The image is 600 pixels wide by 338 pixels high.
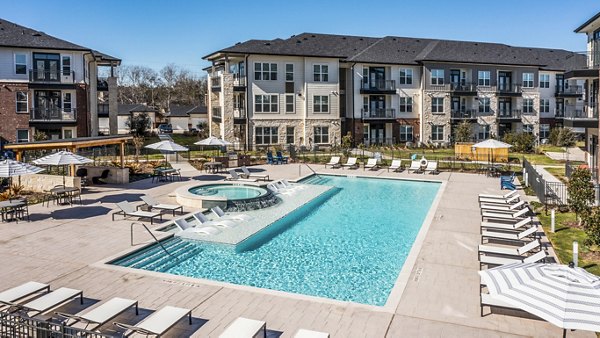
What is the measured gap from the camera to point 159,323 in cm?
826

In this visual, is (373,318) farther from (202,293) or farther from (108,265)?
(108,265)

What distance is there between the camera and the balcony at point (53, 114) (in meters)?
37.3

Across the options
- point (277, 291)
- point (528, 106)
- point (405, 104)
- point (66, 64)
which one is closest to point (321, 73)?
point (405, 104)

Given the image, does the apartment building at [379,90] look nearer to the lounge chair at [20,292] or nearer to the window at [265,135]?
the window at [265,135]

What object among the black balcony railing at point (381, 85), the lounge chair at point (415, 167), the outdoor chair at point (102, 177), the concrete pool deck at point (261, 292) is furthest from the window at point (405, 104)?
the concrete pool deck at point (261, 292)

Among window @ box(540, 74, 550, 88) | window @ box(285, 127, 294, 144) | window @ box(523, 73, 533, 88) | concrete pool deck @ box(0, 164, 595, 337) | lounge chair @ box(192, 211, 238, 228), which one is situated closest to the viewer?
concrete pool deck @ box(0, 164, 595, 337)

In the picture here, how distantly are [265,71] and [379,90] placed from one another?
12012mm

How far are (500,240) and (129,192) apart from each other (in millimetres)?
17007

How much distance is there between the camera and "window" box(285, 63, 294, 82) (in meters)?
44.0

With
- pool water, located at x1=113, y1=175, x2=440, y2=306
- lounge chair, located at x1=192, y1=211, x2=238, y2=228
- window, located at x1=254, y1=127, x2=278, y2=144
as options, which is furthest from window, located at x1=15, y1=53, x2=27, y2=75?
pool water, located at x1=113, y1=175, x2=440, y2=306

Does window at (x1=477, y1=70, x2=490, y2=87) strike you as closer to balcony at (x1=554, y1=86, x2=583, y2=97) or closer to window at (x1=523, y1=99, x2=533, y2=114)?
window at (x1=523, y1=99, x2=533, y2=114)

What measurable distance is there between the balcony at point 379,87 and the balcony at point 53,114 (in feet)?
86.5

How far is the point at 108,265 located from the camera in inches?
488

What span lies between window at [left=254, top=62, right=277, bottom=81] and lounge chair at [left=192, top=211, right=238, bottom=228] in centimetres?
2680
